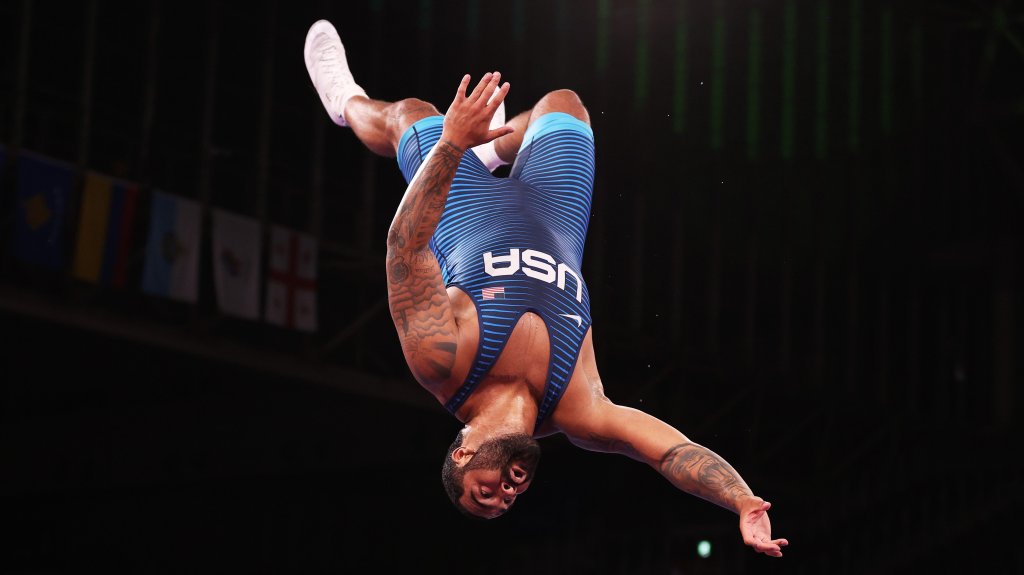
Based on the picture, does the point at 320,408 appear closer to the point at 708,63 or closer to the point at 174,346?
the point at 174,346

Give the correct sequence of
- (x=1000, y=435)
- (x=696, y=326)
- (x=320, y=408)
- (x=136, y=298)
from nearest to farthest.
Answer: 1. (x=136, y=298)
2. (x=320, y=408)
3. (x=696, y=326)
4. (x=1000, y=435)

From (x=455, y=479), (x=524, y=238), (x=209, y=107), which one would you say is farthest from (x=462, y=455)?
(x=209, y=107)

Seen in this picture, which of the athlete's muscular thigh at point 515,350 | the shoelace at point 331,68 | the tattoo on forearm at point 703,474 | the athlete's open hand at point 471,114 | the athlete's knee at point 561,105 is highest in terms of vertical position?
the shoelace at point 331,68

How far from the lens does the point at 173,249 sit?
8352mm

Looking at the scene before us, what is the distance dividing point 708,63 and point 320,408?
4.18 meters

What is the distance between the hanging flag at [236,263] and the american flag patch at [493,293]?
16.5ft

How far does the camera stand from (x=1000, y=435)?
12.8 m

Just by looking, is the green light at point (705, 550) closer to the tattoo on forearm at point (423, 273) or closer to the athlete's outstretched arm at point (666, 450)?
the athlete's outstretched arm at point (666, 450)

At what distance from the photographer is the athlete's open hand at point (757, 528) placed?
11.4 feet

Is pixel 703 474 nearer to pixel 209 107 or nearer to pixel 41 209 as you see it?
pixel 41 209

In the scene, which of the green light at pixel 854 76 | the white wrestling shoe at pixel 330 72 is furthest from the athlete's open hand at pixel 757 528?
the green light at pixel 854 76

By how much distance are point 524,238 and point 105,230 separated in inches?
188

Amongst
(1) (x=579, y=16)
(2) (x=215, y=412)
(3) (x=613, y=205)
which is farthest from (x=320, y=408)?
(1) (x=579, y=16)

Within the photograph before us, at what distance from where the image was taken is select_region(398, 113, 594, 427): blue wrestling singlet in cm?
388
